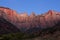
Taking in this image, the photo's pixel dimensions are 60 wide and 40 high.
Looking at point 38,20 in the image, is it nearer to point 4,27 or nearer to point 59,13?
point 59,13

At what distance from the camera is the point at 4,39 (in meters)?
45.0

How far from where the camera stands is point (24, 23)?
189 metres

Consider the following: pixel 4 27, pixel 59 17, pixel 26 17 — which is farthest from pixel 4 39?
pixel 26 17

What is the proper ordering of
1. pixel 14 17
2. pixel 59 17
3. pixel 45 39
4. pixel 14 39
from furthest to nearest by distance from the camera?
1. pixel 14 17
2. pixel 59 17
3. pixel 14 39
4. pixel 45 39

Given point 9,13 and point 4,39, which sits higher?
point 9,13

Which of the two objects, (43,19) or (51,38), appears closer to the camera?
(51,38)

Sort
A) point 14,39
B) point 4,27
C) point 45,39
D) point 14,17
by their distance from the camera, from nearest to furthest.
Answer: point 45,39 → point 14,39 → point 4,27 → point 14,17

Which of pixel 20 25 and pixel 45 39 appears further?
pixel 20 25

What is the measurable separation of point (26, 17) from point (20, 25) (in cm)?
1801

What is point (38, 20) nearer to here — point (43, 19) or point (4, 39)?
point (43, 19)

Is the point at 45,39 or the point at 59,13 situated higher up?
the point at 59,13

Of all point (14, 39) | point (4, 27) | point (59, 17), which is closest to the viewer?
point (14, 39)

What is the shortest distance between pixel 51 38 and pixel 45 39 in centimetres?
233

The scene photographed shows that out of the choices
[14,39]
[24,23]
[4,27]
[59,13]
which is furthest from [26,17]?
[14,39]
